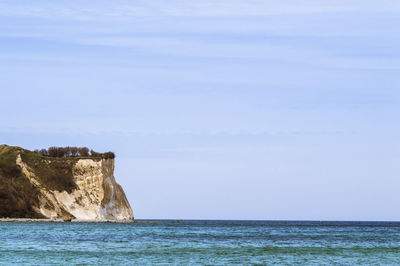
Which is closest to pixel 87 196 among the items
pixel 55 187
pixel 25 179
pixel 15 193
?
pixel 55 187

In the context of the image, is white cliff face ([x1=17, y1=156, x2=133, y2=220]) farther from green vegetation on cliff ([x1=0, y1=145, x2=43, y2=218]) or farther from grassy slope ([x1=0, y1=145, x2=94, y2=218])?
green vegetation on cliff ([x1=0, y1=145, x2=43, y2=218])

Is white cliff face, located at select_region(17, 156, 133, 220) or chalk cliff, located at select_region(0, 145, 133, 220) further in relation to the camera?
white cliff face, located at select_region(17, 156, 133, 220)

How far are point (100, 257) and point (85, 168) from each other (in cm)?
9414

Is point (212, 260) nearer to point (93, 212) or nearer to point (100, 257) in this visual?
point (100, 257)

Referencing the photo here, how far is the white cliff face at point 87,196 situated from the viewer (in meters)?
129

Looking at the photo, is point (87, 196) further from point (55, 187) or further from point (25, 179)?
point (25, 179)

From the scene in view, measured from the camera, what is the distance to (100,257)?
43.8 metres

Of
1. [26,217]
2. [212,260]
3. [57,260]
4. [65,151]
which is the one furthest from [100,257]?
[65,151]

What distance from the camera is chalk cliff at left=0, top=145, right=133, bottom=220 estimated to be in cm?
12612

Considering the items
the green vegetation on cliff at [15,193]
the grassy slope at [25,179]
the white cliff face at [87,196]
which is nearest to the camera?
the green vegetation on cliff at [15,193]

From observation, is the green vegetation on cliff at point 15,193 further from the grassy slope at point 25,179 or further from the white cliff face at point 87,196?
the white cliff face at point 87,196

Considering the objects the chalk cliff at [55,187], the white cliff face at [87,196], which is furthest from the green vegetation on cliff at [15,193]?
the white cliff face at [87,196]

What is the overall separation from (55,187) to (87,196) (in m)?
7.41

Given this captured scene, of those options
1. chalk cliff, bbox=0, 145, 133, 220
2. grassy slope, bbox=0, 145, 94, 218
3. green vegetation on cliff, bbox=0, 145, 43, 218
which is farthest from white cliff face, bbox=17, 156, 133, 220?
green vegetation on cliff, bbox=0, 145, 43, 218
